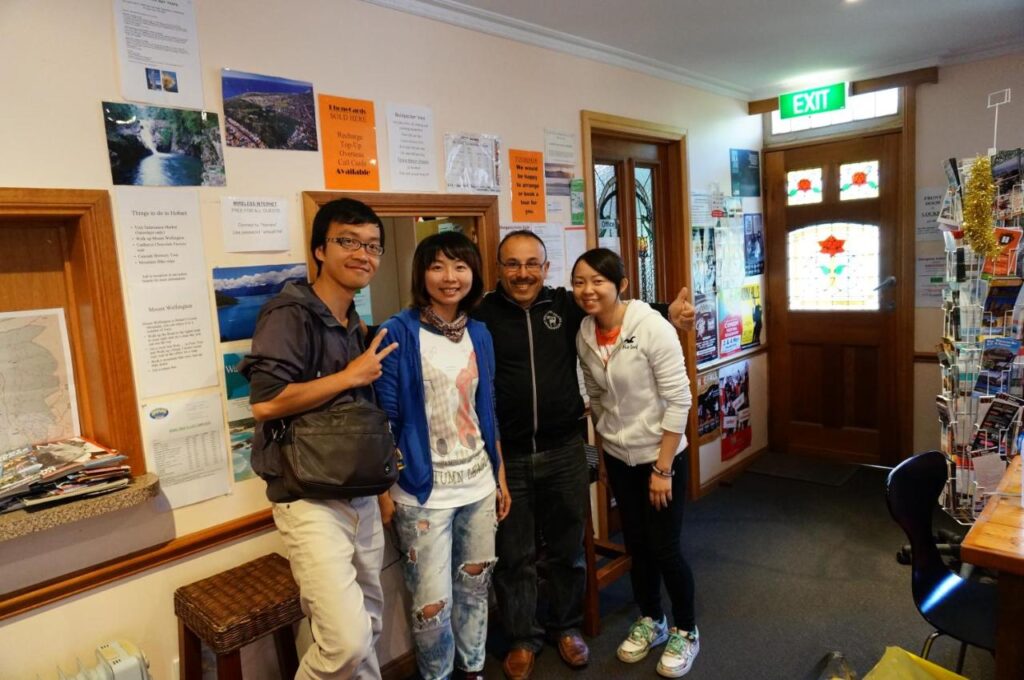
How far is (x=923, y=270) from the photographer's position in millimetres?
3707

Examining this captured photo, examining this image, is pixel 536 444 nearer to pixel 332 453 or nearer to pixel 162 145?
pixel 332 453

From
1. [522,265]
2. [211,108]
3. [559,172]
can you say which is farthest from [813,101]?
[211,108]

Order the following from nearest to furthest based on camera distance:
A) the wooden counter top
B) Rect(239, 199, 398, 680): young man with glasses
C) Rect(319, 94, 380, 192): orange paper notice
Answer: the wooden counter top
Rect(239, 199, 398, 680): young man with glasses
Rect(319, 94, 380, 192): orange paper notice

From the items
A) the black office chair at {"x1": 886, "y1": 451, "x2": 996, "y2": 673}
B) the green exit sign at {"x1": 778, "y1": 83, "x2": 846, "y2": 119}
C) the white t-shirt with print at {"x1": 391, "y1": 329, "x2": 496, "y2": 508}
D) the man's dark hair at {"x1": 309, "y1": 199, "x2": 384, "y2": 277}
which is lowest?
the black office chair at {"x1": 886, "y1": 451, "x2": 996, "y2": 673}

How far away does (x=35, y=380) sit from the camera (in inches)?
63.6

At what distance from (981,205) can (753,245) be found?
147 cm

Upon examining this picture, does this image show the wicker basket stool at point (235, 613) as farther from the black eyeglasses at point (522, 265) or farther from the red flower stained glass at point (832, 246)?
the red flower stained glass at point (832, 246)

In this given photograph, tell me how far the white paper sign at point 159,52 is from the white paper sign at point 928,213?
3.68 metres

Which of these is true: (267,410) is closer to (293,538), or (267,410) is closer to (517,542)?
(293,538)

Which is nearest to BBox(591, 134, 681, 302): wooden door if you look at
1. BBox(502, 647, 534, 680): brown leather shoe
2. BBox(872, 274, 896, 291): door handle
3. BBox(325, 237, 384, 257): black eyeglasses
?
BBox(872, 274, 896, 291): door handle

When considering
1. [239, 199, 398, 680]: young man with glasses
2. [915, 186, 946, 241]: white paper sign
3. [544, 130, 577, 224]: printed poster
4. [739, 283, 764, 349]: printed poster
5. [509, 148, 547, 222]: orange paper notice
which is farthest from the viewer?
[739, 283, 764, 349]: printed poster

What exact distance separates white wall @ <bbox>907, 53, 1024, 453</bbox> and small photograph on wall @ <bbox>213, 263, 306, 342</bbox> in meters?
3.52

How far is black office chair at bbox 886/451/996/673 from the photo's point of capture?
172cm

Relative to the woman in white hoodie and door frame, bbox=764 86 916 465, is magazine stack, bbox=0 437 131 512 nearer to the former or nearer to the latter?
the woman in white hoodie
